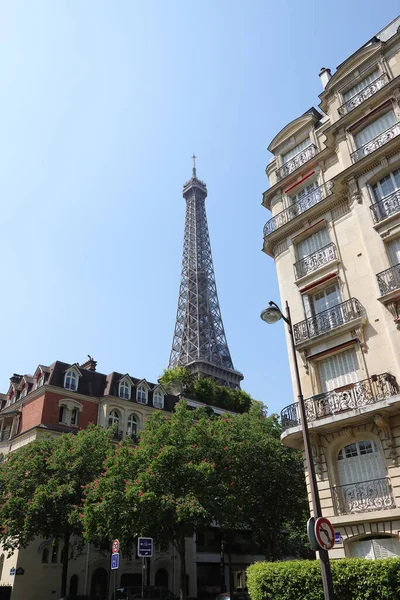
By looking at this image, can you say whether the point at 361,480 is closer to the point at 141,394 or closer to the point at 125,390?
the point at 125,390

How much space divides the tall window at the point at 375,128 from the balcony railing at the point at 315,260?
5200 millimetres

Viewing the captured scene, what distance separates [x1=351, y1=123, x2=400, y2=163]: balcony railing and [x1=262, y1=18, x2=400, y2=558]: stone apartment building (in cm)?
5

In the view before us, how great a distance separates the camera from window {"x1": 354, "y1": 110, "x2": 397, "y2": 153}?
21031mm

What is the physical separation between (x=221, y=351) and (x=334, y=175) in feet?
339

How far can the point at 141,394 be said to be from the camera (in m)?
44.4

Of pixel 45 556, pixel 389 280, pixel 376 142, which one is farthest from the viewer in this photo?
pixel 45 556

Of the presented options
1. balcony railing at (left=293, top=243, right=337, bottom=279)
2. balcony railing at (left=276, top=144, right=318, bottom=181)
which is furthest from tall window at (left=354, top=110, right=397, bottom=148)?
balcony railing at (left=293, top=243, right=337, bottom=279)

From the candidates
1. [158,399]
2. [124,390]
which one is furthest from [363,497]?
[158,399]

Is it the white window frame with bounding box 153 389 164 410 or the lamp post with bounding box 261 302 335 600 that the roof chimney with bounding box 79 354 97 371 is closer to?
the white window frame with bounding box 153 389 164 410

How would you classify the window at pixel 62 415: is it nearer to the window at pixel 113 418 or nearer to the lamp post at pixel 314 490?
the window at pixel 113 418

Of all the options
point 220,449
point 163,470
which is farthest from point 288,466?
point 163,470

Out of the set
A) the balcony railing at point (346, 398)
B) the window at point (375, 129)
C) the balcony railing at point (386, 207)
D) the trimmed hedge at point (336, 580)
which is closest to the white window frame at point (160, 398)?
the balcony railing at point (346, 398)

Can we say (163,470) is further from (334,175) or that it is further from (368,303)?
(334,175)

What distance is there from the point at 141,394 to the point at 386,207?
101ft
